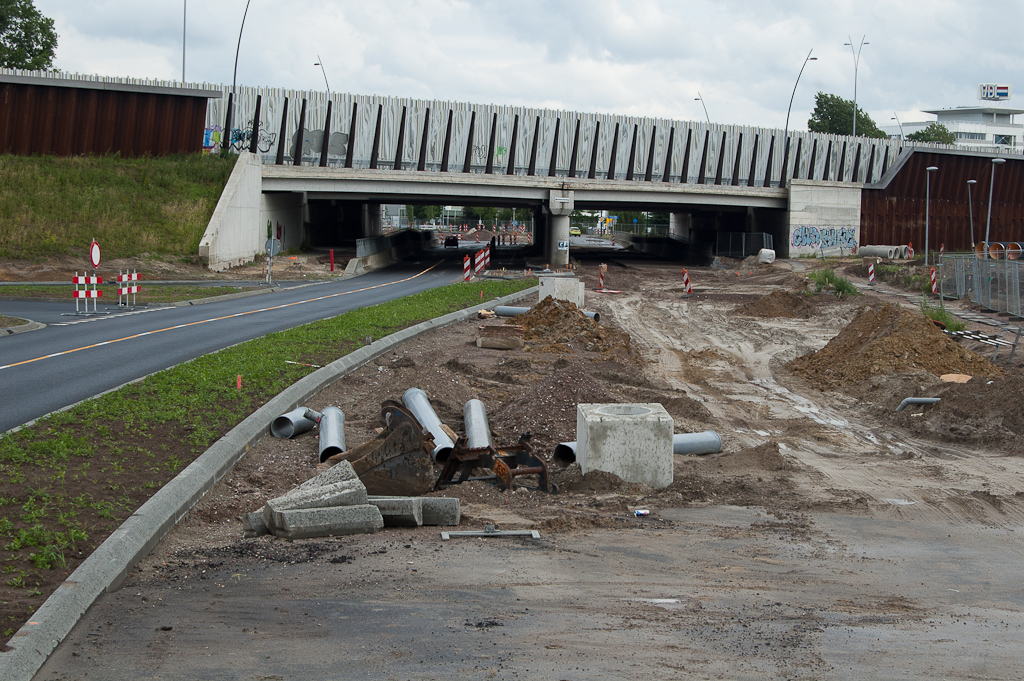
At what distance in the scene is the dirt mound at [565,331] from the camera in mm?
19172

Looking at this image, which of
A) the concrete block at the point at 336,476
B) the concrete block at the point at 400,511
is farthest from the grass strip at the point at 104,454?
the concrete block at the point at 400,511

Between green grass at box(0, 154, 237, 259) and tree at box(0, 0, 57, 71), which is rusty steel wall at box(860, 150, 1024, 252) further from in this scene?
tree at box(0, 0, 57, 71)

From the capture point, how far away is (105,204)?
39.4 meters

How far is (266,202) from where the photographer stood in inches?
1850

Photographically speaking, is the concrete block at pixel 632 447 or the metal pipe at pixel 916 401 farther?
the metal pipe at pixel 916 401

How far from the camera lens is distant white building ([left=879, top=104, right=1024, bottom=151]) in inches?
6275

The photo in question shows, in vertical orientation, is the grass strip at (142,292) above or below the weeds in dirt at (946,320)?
below

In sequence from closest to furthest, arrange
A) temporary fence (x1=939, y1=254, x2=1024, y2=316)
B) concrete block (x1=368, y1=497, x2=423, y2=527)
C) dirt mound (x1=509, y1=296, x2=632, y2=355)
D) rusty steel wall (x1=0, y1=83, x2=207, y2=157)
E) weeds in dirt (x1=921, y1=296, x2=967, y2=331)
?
concrete block (x1=368, y1=497, x2=423, y2=527)
dirt mound (x1=509, y1=296, x2=632, y2=355)
weeds in dirt (x1=921, y1=296, x2=967, y2=331)
temporary fence (x1=939, y1=254, x2=1024, y2=316)
rusty steel wall (x1=0, y1=83, x2=207, y2=157)

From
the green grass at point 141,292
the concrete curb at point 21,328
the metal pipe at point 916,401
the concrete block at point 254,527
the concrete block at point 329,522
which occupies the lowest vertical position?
the concrete block at point 254,527

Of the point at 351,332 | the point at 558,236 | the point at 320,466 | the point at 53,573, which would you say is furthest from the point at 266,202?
the point at 53,573

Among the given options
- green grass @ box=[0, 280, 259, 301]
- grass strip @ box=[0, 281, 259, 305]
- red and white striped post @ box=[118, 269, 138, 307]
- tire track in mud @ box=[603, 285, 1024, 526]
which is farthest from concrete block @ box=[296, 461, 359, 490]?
green grass @ box=[0, 280, 259, 301]

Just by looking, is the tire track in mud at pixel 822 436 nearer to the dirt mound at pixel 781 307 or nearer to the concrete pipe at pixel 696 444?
the concrete pipe at pixel 696 444

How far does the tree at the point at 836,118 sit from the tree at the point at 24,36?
9370cm

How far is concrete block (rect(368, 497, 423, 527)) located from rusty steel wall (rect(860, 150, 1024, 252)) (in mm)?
59155
